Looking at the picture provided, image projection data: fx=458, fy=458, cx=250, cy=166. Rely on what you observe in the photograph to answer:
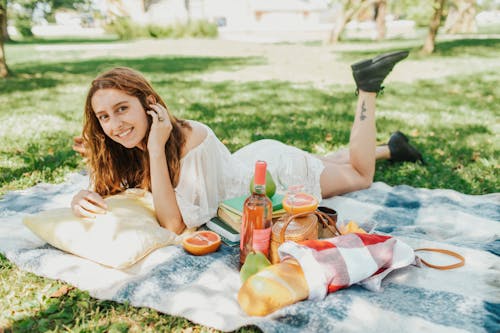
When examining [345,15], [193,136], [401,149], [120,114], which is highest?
[345,15]

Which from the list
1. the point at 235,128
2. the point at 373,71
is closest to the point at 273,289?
the point at 373,71

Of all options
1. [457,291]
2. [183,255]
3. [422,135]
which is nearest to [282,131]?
[422,135]

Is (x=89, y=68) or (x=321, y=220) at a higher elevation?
→ (x=89, y=68)

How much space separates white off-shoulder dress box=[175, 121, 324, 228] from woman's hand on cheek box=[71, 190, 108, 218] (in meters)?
0.48

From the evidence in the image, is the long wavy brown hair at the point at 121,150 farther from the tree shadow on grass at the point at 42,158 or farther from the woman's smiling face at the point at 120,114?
the tree shadow on grass at the point at 42,158

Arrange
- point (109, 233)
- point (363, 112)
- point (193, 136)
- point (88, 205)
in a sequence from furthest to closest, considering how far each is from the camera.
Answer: point (363, 112) < point (193, 136) < point (88, 205) < point (109, 233)

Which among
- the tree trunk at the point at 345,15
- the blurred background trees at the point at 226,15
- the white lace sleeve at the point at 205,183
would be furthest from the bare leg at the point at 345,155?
the tree trunk at the point at 345,15

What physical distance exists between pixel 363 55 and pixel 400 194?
1248cm

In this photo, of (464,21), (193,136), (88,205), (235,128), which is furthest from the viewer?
(464,21)

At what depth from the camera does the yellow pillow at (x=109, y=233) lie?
258cm

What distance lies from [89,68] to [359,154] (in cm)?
1133

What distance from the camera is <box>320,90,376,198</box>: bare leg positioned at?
3.69 m

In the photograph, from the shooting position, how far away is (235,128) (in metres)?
6.01

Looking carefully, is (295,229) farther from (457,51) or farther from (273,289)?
(457,51)
